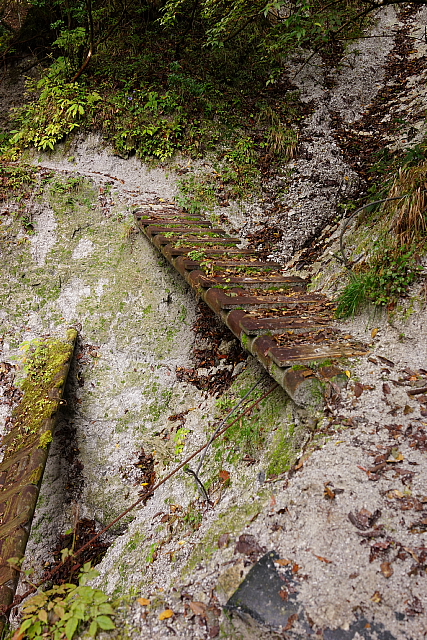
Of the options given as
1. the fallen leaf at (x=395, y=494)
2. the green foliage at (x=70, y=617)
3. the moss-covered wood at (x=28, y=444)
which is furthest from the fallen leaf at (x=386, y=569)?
the moss-covered wood at (x=28, y=444)

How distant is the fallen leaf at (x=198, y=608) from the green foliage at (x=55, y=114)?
26.6 feet

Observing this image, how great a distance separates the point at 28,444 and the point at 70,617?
2.07m

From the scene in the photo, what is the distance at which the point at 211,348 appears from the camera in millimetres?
4805

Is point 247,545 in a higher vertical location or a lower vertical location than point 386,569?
lower

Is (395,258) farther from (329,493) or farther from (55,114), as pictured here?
(55,114)

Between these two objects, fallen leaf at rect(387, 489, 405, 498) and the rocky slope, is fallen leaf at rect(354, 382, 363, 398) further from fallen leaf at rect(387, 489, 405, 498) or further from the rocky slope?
fallen leaf at rect(387, 489, 405, 498)

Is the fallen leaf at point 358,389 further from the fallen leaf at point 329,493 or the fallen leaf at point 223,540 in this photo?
the fallen leaf at point 223,540

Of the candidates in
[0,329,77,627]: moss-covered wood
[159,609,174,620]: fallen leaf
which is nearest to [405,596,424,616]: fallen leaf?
[159,609,174,620]: fallen leaf

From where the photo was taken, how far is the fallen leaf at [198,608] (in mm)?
2127

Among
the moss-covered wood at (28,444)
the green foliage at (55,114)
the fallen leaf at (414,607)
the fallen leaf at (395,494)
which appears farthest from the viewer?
the green foliage at (55,114)

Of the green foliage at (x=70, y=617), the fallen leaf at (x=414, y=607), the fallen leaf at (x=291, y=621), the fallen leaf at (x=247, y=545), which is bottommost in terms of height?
the green foliage at (x=70, y=617)

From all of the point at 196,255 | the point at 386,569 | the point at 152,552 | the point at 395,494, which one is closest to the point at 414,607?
the point at 386,569

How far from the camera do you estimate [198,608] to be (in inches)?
84.7

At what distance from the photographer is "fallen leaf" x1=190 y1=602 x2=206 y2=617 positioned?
213cm
